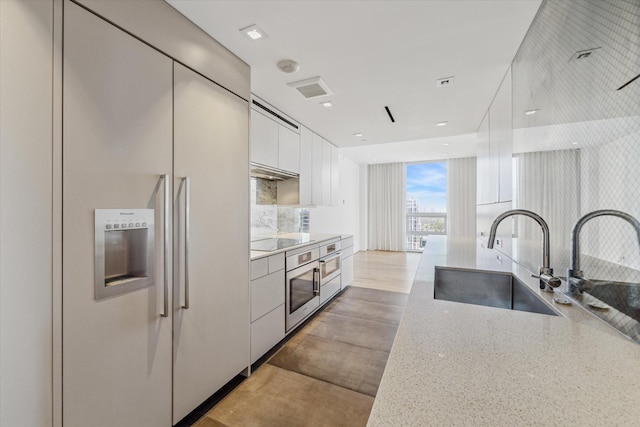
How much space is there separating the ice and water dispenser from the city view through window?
7.55 metres

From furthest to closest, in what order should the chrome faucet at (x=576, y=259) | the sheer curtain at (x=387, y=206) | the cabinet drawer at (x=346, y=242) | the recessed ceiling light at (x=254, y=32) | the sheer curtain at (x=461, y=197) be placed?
the sheer curtain at (x=387, y=206)
the sheer curtain at (x=461, y=197)
the cabinet drawer at (x=346, y=242)
the recessed ceiling light at (x=254, y=32)
the chrome faucet at (x=576, y=259)

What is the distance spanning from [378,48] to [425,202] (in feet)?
22.4

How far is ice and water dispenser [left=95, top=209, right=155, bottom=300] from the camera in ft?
3.76

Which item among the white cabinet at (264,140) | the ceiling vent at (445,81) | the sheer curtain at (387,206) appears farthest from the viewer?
the sheer curtain at (387,206)

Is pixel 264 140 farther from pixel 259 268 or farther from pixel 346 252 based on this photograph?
pixel 346 252

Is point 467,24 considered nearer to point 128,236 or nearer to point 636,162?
point 636,162

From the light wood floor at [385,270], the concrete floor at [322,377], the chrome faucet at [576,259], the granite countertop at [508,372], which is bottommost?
the concrete floor at [322,377]

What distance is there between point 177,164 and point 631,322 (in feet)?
6.30

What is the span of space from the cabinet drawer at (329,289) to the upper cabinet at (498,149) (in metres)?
2.07

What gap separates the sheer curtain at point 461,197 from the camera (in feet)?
23.6

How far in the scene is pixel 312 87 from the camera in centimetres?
235

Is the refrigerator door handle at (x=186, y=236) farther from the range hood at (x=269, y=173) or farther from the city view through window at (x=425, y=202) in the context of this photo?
the city view through window at (x=425, y=202)

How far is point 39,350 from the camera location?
964mm

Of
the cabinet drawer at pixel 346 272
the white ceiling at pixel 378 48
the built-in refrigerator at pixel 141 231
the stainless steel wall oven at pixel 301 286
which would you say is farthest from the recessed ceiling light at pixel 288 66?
the cabinet drawer at pixel 346 272
